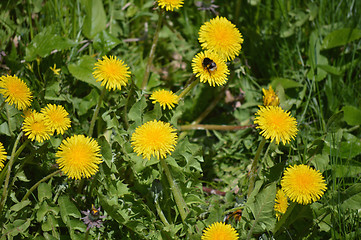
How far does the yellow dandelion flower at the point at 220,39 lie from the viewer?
77.1 inches

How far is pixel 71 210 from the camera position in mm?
1850

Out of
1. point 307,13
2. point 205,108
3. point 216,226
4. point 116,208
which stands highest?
point 307,13

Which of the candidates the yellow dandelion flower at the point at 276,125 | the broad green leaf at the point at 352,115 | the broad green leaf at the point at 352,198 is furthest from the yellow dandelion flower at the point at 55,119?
the broad green leaf at the point at 352,115

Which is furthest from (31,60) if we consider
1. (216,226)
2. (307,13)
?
(307,13)

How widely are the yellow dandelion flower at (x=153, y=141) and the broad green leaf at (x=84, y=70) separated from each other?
2.93ft

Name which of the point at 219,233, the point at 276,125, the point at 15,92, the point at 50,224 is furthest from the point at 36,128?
the point at 276,125

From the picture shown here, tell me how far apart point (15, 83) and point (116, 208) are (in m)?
0.71

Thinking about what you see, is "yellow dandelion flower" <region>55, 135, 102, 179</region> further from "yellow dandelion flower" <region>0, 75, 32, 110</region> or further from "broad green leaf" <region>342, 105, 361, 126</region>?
"broad green leaf" <region>342, 105, 361, 126</region>

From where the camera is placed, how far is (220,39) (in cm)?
197

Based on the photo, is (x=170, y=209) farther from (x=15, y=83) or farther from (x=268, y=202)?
(x=15, y=83)

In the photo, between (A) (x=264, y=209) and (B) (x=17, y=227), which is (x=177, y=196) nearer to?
(A) (x=264, y=209)

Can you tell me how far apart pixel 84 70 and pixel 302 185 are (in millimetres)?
1453

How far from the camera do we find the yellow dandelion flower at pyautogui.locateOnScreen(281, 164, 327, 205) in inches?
63.1

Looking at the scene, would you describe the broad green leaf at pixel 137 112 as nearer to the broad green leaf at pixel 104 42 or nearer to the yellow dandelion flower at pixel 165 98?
the yellow dandelion flower at pixel 165 98
